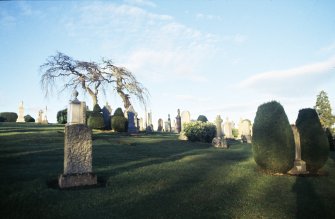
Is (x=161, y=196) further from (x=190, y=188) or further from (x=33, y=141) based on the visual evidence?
(x=33, y=141)

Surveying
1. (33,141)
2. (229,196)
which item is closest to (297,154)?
(229,196)

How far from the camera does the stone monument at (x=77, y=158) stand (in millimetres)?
8178

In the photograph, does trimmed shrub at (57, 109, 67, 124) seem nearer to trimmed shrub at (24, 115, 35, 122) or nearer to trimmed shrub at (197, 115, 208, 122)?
trimmed shrub at (24, 115, 35, 122)

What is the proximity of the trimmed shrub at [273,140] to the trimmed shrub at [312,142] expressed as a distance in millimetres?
1116

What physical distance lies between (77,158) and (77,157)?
32 mm

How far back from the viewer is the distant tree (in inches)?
1752

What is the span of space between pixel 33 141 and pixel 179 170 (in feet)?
30.2

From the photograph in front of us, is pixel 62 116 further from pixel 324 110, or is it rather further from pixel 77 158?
pixel 324 110

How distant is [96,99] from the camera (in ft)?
117

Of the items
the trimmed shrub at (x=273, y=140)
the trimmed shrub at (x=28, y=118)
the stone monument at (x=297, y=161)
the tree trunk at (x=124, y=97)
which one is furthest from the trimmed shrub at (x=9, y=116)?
the stone monument at (x=297, y=161)

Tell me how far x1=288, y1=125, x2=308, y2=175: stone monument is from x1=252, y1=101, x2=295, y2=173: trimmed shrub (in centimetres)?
59

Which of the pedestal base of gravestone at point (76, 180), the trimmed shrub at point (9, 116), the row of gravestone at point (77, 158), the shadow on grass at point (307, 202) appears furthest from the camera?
the trimmed shrub at point (9, 116)

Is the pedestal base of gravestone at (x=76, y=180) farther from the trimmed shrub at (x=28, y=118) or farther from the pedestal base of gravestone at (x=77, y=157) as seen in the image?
the trimmed shrub at (x=28, y=118)

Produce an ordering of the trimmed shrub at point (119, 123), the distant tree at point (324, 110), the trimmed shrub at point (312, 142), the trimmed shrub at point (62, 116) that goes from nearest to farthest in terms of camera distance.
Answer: the trimmed shrub at point (312, 142)
the trimmed shrub at point (119, 123)
the trimmed shrub at point (62, 116)
the distant tree at point (324, 110)
